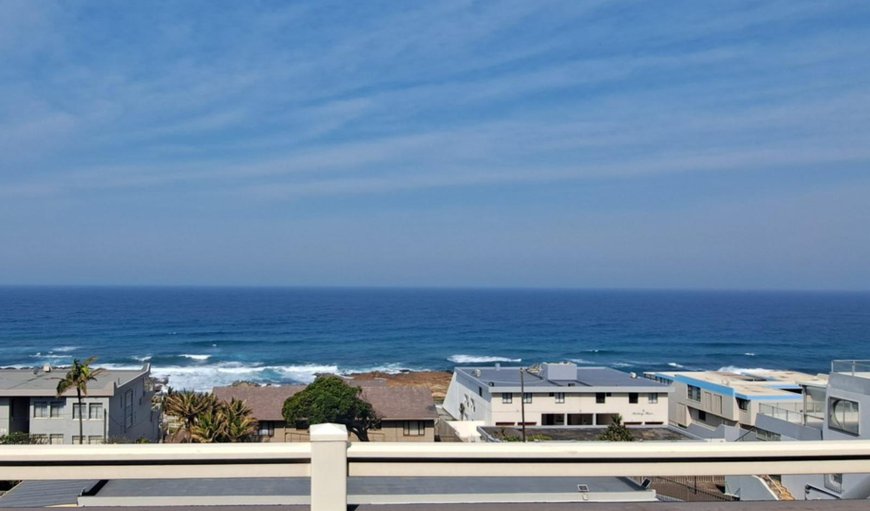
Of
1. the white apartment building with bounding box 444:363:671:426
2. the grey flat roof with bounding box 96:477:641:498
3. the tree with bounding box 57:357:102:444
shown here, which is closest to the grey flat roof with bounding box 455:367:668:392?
the white apartment building with bounding box 444:363:671:426

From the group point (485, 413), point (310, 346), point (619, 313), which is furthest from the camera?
point (619, 313)

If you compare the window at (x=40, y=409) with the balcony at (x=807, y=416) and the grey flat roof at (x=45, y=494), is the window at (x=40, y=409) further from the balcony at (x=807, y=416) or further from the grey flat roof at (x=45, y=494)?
the balcony at (x=807, y=416)

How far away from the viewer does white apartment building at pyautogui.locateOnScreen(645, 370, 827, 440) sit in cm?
3466

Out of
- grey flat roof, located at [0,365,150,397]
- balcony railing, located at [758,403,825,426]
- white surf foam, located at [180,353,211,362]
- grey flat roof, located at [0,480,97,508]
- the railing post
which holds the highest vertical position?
the railing post

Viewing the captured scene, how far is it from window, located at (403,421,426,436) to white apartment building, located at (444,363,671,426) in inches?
127

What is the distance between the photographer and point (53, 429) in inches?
1060

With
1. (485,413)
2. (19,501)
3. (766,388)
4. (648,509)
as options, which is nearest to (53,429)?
(485,413)

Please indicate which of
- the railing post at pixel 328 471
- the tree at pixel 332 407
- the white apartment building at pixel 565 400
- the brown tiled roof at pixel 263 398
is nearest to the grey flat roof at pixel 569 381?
the white apartment building at pixel 565 400

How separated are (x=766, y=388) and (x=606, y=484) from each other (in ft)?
122

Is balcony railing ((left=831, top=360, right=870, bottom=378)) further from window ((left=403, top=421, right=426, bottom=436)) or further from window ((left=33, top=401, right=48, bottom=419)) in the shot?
window ((left=33, top=401, right=48, bottom=419))

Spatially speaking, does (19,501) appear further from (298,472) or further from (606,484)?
(606,484)

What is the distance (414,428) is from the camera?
34.0m

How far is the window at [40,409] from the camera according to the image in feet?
88.6

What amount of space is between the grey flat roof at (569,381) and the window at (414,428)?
4465 mm
